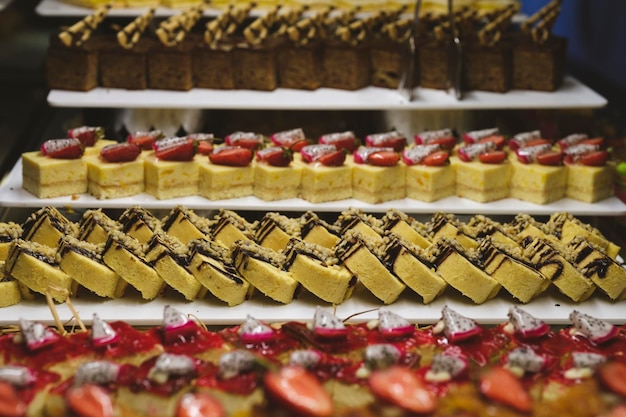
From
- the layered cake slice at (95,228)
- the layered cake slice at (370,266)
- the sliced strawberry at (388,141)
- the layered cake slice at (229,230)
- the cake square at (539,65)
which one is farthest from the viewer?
the cake square at (539,65)

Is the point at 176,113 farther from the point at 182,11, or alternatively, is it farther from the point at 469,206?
the point at 469,206

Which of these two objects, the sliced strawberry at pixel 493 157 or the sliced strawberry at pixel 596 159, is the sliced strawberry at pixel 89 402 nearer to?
the sliced strawberry at pixel 493 157

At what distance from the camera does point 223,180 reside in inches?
153

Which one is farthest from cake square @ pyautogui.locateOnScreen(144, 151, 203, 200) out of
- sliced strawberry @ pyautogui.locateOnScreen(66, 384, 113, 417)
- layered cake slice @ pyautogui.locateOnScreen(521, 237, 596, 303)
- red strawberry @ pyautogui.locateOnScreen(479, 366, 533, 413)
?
red strawberry @ pyautogui.locateOnScreen(479, 366, 533, 413)

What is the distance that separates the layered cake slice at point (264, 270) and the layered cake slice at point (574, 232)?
1.22 metres

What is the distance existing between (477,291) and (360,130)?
170cm

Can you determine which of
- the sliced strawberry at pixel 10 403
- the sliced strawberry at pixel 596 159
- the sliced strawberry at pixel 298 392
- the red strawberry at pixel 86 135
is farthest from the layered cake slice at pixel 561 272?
the red strawberry at pixel 86 135

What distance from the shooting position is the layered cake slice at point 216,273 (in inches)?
122

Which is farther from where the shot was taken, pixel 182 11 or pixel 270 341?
pixel 182 11

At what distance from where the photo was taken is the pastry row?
3.12 meters

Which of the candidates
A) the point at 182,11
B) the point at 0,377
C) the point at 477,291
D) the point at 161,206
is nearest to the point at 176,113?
the point at 182,11

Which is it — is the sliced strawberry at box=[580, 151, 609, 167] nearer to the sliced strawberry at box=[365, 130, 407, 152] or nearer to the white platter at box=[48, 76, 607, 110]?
the white platter at box=[48, 76, 607, 110]

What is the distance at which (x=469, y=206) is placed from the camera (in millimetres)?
3947

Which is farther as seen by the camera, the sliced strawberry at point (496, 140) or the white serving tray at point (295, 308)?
the sliced strawberry at point (496, 140)
